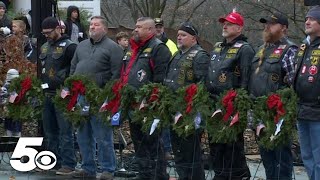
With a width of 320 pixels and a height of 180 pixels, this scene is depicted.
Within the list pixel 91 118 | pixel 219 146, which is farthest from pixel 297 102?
pixel 91 118

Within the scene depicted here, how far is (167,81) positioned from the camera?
1146cm

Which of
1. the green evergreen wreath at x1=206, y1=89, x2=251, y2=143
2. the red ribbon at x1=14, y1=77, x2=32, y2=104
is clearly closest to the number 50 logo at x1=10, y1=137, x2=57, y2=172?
the red ribbon at x1=14, y1=77, x2=32, y2=104

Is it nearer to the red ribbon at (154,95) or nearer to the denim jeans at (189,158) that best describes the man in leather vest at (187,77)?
the denim jeans at (189,158)

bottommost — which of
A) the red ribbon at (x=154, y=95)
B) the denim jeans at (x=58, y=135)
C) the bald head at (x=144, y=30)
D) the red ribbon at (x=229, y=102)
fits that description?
the denim jeans at (x=58, y=135)

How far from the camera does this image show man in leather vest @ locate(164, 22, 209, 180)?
11.3 metres

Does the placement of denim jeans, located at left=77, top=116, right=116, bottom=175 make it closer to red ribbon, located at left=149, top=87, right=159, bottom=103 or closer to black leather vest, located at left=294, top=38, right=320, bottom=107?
red ribbon, located at left=149, top=87, right=159, bottom=103

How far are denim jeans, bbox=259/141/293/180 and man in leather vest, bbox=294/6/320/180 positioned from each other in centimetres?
46

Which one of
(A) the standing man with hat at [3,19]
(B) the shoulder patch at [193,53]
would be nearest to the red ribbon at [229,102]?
(B) the shoulder patch at [193,53]

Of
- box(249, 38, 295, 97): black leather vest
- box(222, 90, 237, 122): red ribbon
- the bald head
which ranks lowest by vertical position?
box(222, 90, 237, 122): red ribbon

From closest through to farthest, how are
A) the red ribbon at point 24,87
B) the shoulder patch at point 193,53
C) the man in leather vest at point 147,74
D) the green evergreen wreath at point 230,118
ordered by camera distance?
the green evergreen wreath at point 230,118, the shoulder patch at point 193,53, the man in leather vest at point 147,74, the red ribbon at point 24,87

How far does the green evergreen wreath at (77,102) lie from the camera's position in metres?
12.3

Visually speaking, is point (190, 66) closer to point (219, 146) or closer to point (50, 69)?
point (219, 146)

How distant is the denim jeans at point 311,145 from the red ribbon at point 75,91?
3.50 meters

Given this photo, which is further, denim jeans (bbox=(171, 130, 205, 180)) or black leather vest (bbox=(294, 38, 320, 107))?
denim jeans (bbox=(171, 130, 205, 180))
